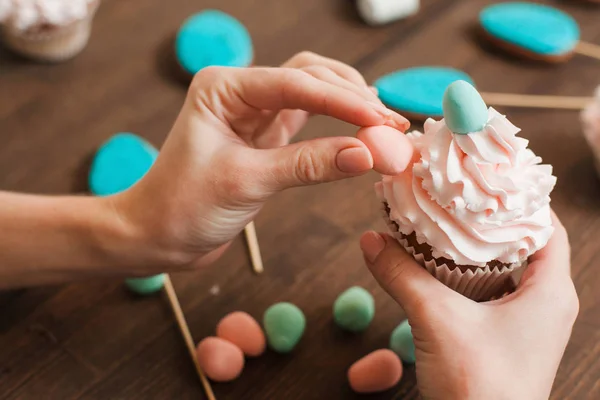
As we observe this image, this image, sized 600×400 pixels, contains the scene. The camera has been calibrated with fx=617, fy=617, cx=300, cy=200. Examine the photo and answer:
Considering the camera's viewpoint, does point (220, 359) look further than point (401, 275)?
Yes

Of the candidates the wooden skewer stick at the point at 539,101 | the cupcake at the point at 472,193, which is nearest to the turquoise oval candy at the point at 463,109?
the cupcake at the point at 472,193

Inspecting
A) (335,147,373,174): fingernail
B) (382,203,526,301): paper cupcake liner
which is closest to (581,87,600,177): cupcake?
(382,203,526,301): paper cupcake liner

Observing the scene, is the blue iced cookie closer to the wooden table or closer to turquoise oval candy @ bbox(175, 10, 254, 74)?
the wooden table

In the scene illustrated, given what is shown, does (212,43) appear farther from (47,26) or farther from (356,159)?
(356,159)

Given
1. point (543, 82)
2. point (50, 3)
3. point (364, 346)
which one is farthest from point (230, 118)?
point (543, 82)

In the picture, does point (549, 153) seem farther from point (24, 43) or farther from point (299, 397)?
point (24, 43)

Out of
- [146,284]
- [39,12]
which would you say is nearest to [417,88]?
[146,284]
